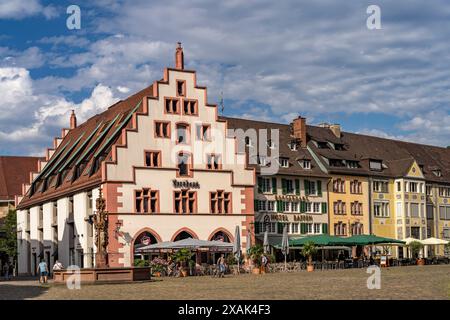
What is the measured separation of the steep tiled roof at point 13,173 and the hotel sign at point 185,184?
4097 centimetres

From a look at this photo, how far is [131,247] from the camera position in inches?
2398

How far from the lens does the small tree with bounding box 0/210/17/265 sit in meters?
83.2

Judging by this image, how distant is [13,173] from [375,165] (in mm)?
46058

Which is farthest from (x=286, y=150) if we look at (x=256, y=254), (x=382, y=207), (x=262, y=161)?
(x=256, y=254)

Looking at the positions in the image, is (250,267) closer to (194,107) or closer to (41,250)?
(194,107)

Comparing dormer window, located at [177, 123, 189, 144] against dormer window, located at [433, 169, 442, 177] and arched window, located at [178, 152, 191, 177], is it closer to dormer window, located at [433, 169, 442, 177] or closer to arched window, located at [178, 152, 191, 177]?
arched window, located at [178, 152, 191, 177]

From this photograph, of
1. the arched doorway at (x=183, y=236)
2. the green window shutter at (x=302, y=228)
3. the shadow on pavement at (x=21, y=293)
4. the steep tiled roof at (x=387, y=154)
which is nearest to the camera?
the shadow on pavement at (x=21, y=293)

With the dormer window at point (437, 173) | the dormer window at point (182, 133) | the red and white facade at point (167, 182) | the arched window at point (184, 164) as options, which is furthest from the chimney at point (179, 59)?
the dormer window at point (437, 173)

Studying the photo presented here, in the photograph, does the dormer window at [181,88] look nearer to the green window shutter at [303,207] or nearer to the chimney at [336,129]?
the green window shutter at [303,207]

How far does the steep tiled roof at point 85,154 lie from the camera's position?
64375 mm

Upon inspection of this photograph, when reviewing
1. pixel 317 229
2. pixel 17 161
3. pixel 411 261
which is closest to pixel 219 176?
pixel 317 229

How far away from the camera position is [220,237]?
65.8m

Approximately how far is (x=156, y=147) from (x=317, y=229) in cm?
2210

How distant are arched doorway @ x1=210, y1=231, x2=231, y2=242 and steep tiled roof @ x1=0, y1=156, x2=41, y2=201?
41610 mm
